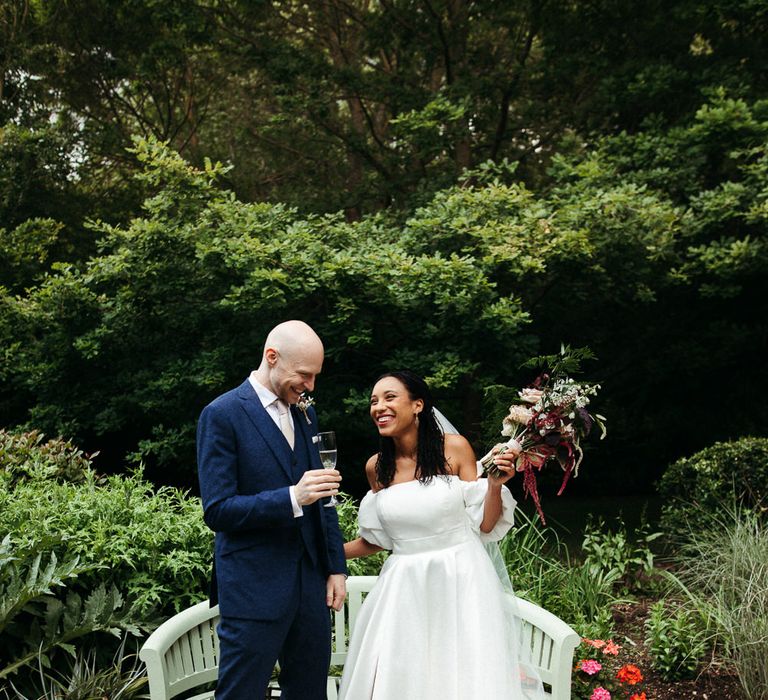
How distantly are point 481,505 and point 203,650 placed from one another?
134 centimetres

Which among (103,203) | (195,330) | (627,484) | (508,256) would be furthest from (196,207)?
(627,484)

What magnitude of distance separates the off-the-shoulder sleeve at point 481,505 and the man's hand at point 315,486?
88cm

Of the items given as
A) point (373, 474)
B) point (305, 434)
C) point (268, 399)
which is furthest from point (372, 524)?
point (268, 399)

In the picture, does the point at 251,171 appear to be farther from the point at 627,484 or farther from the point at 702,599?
the point at 702,599

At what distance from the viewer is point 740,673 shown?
4426mm

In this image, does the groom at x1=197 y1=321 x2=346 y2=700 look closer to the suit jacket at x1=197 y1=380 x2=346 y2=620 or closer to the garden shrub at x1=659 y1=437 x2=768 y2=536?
the suit jacket at x1=197 y1=380 x2=346 y2=620

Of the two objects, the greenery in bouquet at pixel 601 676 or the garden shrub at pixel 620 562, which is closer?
the greenery in bouquet at pixel 601 676

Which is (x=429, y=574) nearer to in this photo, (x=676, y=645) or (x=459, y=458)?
(x=459, y=458)

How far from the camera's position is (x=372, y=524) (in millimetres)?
3631

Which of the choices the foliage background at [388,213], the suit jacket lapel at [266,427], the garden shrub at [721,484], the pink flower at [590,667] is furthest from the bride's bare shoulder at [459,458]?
the garden shrub at [721,484]


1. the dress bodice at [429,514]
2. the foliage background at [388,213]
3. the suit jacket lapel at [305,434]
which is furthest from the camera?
the foliage background at [388,213]

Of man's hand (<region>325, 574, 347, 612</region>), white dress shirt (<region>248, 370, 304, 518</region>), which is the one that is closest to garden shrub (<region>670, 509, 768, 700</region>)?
man's hand (<region>325, 574, 347, 612</region>)

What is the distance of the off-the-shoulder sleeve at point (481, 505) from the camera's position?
357cm

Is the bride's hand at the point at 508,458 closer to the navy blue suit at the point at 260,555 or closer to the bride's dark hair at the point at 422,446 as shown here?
the bride's dark hair at the point at 422,446
